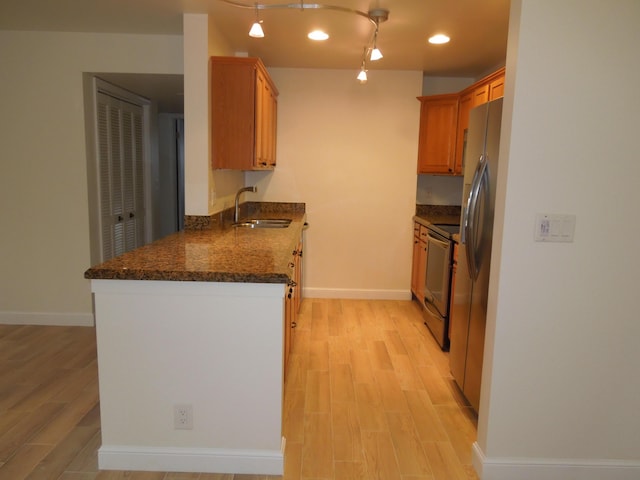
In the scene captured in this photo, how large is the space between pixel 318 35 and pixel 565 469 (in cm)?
330

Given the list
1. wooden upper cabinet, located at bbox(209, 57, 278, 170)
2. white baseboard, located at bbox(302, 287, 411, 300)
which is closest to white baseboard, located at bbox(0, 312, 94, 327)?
wooden upper cabinet, located at bbox(209, 57, 278, 170)

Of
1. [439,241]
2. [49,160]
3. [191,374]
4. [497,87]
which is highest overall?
[497,87]

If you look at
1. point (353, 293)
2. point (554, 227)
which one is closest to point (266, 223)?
point (353, 293)

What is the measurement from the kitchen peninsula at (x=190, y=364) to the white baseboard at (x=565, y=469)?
1072 mm

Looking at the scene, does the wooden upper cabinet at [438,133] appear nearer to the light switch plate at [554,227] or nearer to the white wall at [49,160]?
the white wall at [49,160]

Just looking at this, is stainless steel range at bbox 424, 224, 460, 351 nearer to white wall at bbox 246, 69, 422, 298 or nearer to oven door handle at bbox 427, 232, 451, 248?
oven door handle at bbox 427, 232, 451, 248

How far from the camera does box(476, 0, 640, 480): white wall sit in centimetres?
187

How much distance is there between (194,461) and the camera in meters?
2.12

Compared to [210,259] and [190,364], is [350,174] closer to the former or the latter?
[210,259]

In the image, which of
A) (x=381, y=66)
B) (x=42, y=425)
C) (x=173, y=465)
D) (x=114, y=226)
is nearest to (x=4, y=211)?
(x=114, y=226)

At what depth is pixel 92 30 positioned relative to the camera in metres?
3.63

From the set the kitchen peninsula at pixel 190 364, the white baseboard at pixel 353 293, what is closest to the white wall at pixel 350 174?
the white baseboard at pixel 353 293

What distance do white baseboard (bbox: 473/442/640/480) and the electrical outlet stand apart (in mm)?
1392

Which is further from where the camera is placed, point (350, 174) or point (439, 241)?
point (350, 174)
